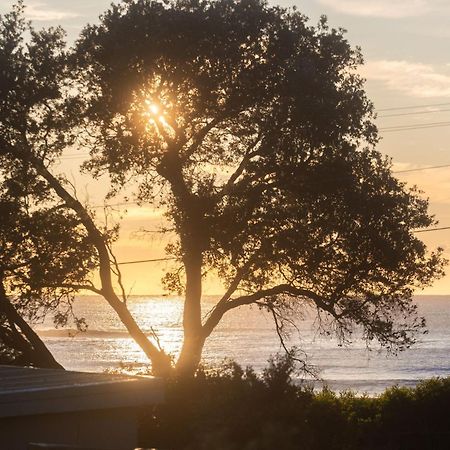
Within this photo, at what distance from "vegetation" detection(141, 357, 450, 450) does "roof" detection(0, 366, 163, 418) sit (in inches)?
113

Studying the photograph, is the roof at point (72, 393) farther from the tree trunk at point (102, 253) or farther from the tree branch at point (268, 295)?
the tree branch at point (268, 295)

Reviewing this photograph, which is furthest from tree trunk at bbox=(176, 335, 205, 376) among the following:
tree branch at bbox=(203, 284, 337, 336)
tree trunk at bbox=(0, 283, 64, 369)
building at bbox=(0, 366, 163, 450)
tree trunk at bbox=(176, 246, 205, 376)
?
building at bbox=(0, 366, 163, 450)

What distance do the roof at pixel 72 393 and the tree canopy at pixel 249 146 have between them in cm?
1378

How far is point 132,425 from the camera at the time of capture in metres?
12.7

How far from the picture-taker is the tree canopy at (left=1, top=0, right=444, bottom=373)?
26.8 m

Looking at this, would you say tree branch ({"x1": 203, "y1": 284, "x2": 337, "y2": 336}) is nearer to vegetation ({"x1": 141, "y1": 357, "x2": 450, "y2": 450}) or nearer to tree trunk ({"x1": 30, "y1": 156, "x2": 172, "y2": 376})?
tree trunk ({"x1": 30, "y1": 156, "x2": 172, "y2": 376})

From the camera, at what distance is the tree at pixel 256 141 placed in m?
26.8

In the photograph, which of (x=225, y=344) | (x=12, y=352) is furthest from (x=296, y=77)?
(x=225, y=344)

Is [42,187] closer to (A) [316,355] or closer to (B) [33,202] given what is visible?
(B) [33,202]

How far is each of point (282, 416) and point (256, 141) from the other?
1318cm

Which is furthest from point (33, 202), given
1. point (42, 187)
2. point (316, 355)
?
point (316, 355)

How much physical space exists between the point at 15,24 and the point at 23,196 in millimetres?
5291

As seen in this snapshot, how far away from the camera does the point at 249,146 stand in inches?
1123

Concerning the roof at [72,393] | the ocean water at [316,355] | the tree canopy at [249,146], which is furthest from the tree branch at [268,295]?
the ocean water at [316,355]
